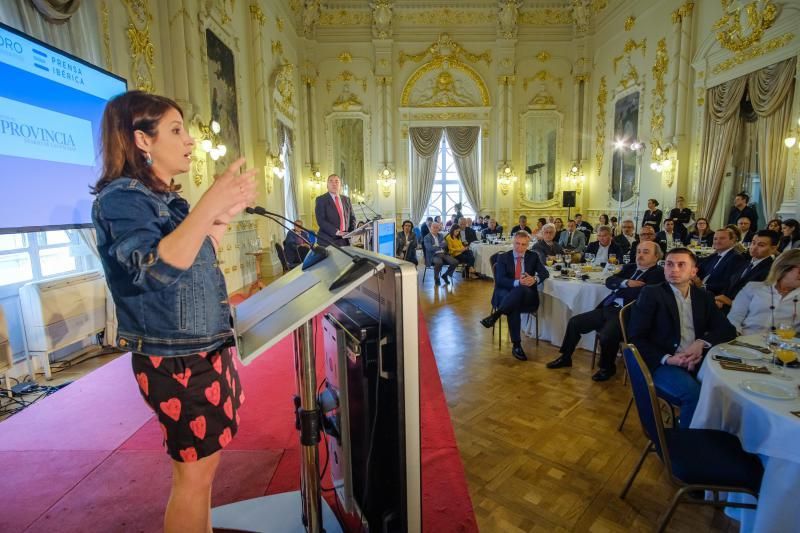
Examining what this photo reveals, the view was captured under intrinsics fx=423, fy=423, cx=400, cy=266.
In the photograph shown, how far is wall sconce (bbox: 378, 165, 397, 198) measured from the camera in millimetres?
12102

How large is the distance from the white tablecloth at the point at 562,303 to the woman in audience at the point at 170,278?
354cm

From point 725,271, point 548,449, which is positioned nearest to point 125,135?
point 548,449

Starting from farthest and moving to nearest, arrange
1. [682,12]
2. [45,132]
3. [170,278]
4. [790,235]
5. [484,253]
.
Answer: [682,12]
[484,253]
[790,235]
[45,132]
[170,278]

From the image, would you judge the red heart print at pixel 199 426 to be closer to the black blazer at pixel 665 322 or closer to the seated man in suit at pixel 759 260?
the black blazer at pixel 665 322

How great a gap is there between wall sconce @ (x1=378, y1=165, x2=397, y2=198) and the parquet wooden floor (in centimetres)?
865

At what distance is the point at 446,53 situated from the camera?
11875mm

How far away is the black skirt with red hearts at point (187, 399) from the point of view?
3.48 feet

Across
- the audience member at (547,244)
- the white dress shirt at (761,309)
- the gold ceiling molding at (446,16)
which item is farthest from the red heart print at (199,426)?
the gold ceiling molding at (446,16)

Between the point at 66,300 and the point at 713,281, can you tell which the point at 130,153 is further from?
the point at 713,281

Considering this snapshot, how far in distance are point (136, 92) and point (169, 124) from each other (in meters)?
0.10

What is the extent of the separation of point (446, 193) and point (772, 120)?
789 cm

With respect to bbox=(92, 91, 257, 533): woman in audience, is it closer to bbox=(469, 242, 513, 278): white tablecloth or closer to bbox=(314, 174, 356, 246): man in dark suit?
bbox=(314, 174, 356, 246): man in dark suit

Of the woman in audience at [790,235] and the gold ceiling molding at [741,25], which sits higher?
the gold ceiling molding at [741,25]

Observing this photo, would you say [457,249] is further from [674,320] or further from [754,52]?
[754,52]
